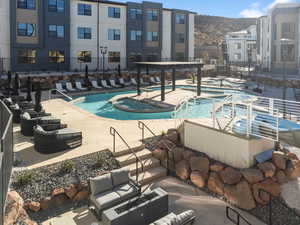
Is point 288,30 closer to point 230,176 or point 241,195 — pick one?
point 230,176

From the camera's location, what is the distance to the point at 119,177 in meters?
7.64

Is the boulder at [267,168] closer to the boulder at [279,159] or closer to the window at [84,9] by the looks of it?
the boulder at [279,159]

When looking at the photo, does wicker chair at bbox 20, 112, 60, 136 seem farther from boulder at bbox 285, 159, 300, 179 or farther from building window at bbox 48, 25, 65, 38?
building window at bbox 48, 25, 65, 38

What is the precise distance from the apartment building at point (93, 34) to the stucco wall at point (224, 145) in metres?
25.5

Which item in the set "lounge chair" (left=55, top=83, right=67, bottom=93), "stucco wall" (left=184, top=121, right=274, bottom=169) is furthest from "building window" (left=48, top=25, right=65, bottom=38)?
"stucco wall" (left=184, top=121, right=274, bottom=169)

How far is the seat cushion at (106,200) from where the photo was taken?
6719 mm

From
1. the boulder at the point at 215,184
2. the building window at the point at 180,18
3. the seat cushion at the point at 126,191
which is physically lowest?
the boulder at the point at 215,184

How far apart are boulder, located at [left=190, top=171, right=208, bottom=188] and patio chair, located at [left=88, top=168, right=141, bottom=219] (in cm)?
211

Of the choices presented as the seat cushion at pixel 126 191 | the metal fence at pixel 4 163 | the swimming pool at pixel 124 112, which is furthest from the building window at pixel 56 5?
the seat cushion at pixel 126 191

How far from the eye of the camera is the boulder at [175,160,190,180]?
9.03 m

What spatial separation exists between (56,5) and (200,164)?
30963 mm

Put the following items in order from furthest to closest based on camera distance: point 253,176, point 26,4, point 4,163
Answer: point 26,4, point 253,176, point 4,163

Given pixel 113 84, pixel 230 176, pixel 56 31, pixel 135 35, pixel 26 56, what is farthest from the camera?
pixel 135 35

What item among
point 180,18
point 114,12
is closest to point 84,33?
point 114,12
